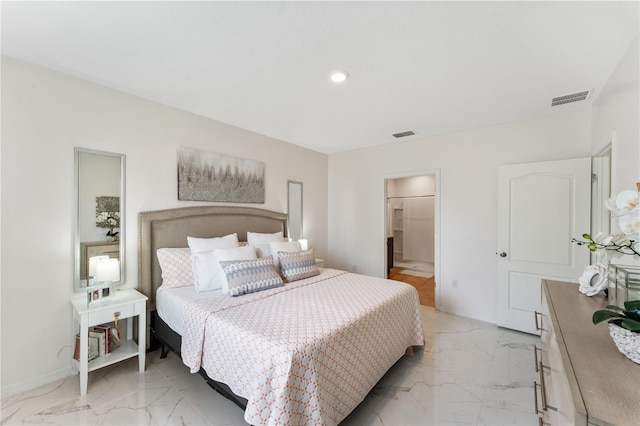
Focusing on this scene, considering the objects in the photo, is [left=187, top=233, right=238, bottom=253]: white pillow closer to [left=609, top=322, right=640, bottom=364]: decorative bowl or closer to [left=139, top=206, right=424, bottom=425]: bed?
[left=139, top=206, right=424, bottom=425]: bed

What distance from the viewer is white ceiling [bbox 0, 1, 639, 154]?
150 cm

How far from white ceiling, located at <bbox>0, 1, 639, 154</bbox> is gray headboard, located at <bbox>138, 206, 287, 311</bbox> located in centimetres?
117

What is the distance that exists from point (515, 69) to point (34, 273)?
4089mm

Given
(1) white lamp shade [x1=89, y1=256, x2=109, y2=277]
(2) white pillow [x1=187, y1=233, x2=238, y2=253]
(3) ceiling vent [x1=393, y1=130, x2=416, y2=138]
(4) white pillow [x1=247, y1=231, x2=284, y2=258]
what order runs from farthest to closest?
(3) ceiling vent [x1=393, y1=130, x2=416, y2=138] < (4) white pillow [x1=247, y1=231, x2=284, y2=258] < (2) white pillow [x1=187, y1=233, x2=238, y2=253] < (1) white lamp shade [x1=89, y1=256, x2=109, y2=277]

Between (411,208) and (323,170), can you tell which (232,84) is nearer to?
(323,170)

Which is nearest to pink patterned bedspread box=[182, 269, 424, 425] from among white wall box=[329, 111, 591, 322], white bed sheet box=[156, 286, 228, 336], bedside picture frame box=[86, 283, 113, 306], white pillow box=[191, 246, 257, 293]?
white bed sheet box=[156, 286, 228, 336]

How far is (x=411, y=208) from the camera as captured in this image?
6.93 meters

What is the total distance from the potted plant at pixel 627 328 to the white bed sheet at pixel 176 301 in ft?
7.65

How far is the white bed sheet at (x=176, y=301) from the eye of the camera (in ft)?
7.11

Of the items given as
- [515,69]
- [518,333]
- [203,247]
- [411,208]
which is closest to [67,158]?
[203,247]

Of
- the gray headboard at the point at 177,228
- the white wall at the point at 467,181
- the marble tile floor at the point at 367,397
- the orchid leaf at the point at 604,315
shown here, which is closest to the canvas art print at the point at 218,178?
the gray headboard at the point at 177,228

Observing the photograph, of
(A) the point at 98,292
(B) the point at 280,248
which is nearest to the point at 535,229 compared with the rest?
(B) the point at 280,248

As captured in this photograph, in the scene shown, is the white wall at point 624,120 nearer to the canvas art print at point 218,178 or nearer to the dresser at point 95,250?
the canvas art print at point 218,178

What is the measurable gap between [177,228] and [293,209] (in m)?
1.84
